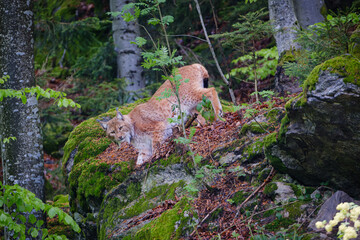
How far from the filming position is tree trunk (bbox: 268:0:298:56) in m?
6.79

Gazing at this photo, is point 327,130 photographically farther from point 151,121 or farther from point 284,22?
point 284,22

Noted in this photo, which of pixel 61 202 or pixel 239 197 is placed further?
pixel 61 202

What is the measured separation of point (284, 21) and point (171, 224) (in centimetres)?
458

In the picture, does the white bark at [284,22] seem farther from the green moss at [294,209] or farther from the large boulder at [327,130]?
the green moss at [294,209]

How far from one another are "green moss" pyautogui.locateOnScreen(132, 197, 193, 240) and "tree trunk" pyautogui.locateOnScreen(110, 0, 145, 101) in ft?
23.7

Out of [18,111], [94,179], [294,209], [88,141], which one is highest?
[18,111]

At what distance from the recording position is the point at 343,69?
2822 mm

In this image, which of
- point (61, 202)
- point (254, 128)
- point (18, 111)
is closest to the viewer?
point (254, 128)

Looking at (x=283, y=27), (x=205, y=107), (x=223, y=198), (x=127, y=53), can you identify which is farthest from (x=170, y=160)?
(x=127, y=53)

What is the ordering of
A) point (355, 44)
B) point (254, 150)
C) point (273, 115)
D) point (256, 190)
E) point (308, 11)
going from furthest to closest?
point (308, 11) → point (273, 115) → point (254, 150) → point (256, 190) → point (355, 44)

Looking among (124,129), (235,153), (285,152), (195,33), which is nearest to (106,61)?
(195,33)

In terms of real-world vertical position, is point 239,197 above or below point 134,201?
above

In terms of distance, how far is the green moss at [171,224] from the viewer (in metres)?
3.93

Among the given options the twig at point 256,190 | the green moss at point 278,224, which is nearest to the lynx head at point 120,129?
the twig at point 256,190
